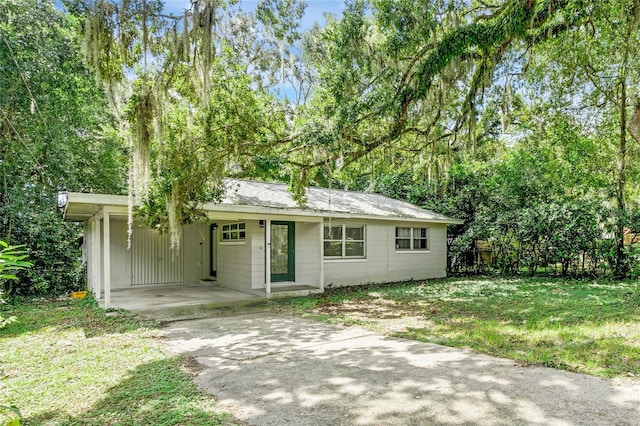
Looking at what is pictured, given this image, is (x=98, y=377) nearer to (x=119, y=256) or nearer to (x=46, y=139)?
(x=119, y=256)

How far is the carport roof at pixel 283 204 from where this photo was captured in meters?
8.04

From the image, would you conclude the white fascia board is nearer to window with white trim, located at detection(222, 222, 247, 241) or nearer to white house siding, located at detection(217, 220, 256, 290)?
white house siding, located at detection(217, 220, 256, 290)

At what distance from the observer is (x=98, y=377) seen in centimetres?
426

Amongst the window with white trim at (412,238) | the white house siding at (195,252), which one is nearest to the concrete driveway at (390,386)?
the white house siding at (195,252)

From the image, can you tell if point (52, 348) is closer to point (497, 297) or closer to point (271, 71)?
point (497, 297)

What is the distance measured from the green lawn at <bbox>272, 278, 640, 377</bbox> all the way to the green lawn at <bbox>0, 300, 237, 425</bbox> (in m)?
3.24

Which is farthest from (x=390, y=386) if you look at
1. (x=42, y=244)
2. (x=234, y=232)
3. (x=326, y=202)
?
(x=42, y=244)

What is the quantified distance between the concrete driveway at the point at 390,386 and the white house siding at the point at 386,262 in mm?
6225

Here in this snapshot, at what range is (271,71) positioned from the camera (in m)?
14.2

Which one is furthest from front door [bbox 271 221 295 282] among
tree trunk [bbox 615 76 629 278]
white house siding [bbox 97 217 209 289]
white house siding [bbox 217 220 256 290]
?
tree trunk [bbox 615 76 629 278]

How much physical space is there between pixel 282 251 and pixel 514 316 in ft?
19.7

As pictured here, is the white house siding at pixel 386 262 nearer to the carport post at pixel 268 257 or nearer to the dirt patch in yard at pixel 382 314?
the dirt patch in yard at pixel 382 314

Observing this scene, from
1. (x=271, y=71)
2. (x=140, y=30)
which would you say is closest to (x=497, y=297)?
(x=140, y=30)

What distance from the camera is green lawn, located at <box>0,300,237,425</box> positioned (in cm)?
333
